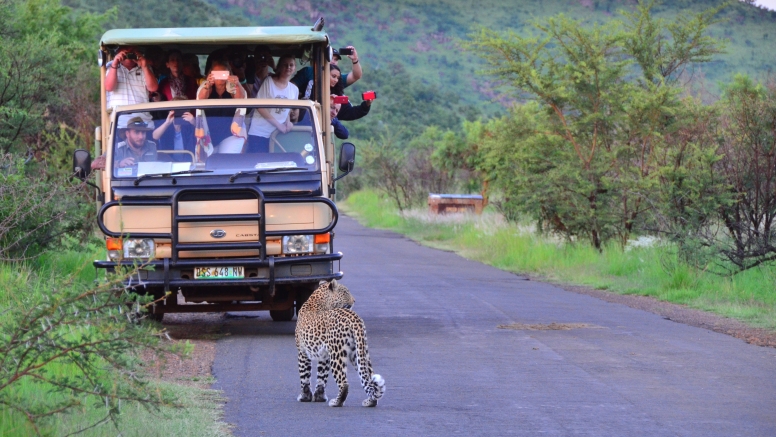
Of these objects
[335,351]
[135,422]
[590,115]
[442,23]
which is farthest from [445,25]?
[135,422]

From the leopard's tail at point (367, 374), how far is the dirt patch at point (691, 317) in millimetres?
5263

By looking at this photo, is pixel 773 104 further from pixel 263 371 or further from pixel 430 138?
pixel 430 138

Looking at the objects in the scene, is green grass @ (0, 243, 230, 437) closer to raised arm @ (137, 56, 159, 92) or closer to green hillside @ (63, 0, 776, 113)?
raised arm @ (137, 56, 159, 92)

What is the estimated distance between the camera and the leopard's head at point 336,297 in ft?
28.2

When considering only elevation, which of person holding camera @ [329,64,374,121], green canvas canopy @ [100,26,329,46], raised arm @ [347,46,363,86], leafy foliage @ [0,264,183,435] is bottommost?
leafy foliage @ [0,264,183,435]

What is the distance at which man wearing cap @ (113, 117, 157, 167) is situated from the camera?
11.4 meters

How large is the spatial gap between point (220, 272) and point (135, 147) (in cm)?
165

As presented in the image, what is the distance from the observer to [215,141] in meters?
11.6

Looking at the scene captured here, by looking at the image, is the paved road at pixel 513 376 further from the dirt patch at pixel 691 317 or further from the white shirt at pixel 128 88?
the white shirt at pixel 128 88

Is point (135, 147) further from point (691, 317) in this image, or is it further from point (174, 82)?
point (691, 317)

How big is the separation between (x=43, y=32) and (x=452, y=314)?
1785 cm

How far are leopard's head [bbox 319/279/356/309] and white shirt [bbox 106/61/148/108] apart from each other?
424cm

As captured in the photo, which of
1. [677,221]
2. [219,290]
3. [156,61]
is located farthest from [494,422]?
[677,221]

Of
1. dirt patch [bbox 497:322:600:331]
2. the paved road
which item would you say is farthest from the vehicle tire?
dirt patch [bbox 497:322:600:331]
